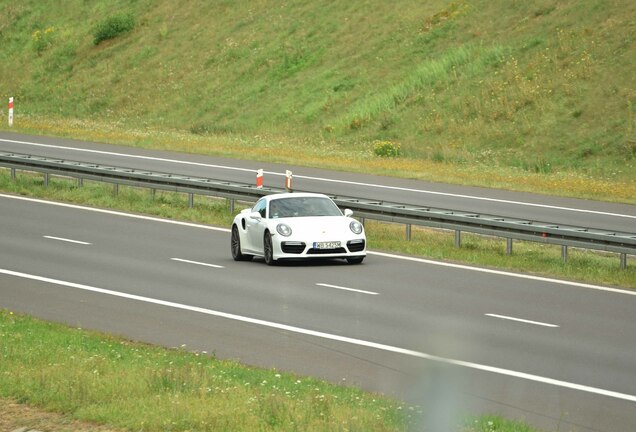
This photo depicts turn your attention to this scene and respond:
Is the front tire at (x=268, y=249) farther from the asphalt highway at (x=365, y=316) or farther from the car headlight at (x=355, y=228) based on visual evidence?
the car headlight at (x=355, y=228)

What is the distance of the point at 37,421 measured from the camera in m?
10.3

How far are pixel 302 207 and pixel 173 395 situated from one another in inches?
531

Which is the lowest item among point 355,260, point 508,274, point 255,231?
point 508,274

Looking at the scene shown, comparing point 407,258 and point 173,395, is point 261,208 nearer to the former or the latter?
point 407,258

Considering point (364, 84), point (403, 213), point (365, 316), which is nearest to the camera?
point (365, 316)

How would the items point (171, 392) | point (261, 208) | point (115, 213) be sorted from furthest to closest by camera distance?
point (115, 213)
point (261, 208)
point (171, 392)

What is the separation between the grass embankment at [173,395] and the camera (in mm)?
9773

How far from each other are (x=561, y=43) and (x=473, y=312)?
3231 cm

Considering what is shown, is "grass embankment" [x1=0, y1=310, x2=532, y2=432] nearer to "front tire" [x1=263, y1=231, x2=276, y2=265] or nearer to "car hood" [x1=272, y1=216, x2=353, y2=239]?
"car hood" [x1=272, y1=216, x2=353, y2=239]

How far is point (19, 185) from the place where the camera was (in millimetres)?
35750

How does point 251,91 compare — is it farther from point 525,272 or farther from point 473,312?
point 473,312

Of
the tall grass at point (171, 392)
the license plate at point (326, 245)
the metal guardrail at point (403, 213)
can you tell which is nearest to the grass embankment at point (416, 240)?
the metal guardrail at point (403, 213)

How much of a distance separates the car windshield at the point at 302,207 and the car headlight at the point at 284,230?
2.64ft

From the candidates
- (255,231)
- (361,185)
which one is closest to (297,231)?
(255,231)
